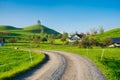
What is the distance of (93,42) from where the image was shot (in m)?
125

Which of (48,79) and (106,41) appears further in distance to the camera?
(106,41)

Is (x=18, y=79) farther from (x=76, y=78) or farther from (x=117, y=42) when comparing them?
(x=117, y=42)

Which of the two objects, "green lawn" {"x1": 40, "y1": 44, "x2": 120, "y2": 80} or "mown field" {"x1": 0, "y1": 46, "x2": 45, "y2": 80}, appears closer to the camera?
"mown field" {"x1": 0, "y1": 46, "x2": 45, "y2": 80}

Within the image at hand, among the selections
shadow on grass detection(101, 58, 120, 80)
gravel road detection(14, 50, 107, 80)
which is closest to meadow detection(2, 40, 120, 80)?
shadow on grass detection(101, 58, 120, 80)

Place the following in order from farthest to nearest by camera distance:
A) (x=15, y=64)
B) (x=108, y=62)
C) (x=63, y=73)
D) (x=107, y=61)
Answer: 1. (x=107, y=61)
2. (x=108, y=62)
3. (x=15, y=64)
4. (x=63, y=73)

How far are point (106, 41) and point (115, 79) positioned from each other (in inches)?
4548

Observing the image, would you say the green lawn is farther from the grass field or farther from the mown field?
the mown field

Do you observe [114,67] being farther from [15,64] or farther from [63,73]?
[15,64]

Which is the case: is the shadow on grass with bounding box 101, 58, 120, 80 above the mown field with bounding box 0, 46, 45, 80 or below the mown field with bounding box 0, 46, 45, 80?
below

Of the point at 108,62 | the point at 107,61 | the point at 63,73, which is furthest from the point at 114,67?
the point at 63,73

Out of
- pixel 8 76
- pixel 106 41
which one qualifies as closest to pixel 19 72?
pixel 8 76

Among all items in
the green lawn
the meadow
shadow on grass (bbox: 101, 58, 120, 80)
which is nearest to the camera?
the green lawn

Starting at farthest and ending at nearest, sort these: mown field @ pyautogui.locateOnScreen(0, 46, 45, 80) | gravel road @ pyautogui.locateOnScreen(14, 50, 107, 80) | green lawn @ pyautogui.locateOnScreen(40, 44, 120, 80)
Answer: green lawn @ pyautogui.locateOnScreen(40, 44, 120, 80) → mown field @ pyautogui.locateOnScreen(0, 46, 45, 80) → gravel road @ pyautogui.locateOnScreen(14, 50, 107, 80)

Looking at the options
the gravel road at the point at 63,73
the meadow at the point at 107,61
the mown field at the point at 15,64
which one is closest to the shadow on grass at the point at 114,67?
the meadow at the point at 107,61
